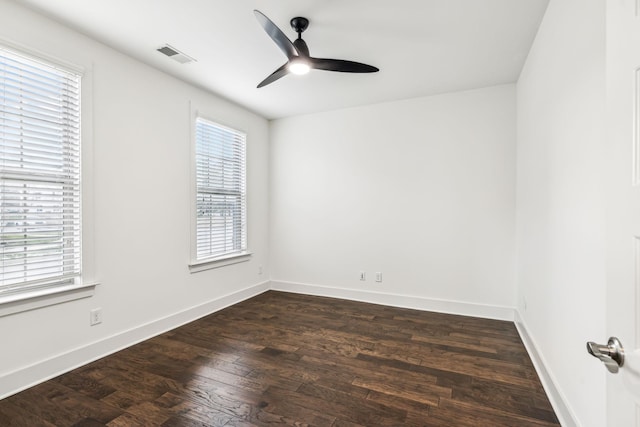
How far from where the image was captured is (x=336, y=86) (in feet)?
11.4

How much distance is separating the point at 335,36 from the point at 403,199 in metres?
2.15

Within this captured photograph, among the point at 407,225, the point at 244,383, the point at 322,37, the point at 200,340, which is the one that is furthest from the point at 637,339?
the point at 407,225

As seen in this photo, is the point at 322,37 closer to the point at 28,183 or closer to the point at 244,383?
the point at 28,183

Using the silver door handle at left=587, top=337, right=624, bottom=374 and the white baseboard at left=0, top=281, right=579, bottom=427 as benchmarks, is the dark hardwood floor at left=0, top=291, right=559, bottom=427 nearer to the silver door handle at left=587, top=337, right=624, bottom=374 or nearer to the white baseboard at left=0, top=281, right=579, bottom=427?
the white baseboard at left=0, top=281, right=579, bottom=427

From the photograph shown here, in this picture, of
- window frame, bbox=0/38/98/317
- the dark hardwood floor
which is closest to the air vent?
window frame, bbox=0/38/98/317

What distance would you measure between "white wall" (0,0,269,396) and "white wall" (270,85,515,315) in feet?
4.55

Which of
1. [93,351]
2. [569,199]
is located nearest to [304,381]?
[93,351]

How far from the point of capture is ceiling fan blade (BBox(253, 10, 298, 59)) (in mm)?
1912

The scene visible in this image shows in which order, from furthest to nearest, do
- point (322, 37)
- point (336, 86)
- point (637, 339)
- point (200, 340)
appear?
point (336, 86), point (200, 340), point (322, 37), point (637, 339)

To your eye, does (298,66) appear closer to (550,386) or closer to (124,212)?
(124,212)

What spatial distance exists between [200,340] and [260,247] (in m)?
1.88

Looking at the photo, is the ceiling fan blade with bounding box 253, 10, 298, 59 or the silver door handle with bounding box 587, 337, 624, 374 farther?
the ceiling fan blade with bounding box 253, 10, 298, 59

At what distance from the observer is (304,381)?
2205 millimetres

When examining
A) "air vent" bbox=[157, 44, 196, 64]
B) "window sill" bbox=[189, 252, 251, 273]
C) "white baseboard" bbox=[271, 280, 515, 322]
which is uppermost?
"air vent" bbox=[157, 44, 196, 64]
